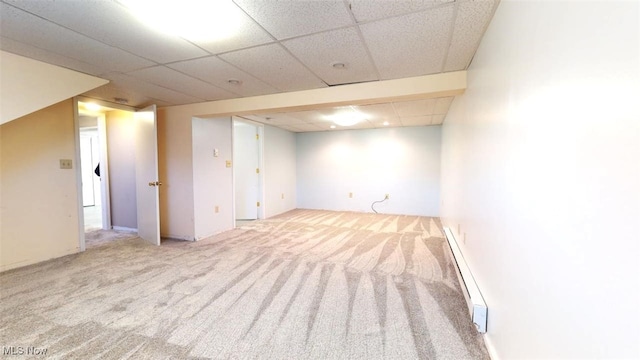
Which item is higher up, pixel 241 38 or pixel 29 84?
pixel 241 38

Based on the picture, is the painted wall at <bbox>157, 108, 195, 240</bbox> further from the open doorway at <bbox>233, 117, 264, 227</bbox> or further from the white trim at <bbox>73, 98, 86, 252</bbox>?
the open doorway at <bbox>233, 117, 264, 227</bbox>

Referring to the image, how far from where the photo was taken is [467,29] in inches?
72.1

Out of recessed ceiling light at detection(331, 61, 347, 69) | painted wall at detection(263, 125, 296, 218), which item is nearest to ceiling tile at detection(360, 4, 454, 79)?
recessed ceiling light at detection(331, 61, 347, 69)

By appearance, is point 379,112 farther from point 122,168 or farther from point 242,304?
point 122,168

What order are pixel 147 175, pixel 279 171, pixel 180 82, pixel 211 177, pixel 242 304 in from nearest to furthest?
pixel 242 304 < pixel 180 82 < pixel 147 175 < pixel 211 177 < pixel 279 171

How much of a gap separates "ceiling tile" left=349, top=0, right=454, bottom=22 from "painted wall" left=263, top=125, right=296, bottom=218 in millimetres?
4367

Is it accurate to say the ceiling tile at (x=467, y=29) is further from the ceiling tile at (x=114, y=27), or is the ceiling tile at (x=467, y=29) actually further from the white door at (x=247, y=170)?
the white door at (x=247, y=170)

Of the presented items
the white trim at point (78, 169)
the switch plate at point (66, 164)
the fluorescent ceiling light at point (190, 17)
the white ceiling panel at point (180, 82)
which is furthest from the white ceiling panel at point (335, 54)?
the switch plate at point (66, 164)

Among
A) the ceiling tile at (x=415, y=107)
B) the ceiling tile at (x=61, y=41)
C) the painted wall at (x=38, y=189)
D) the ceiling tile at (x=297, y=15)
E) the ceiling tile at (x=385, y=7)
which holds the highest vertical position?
the ceiling tile at (x=61, y=41)

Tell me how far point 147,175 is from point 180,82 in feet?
5.79

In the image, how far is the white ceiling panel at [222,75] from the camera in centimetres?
243

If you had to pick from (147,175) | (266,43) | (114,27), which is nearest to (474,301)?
(266,43)

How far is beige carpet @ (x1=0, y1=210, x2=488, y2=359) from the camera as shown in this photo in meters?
1.62

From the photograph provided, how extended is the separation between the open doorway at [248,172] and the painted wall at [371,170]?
1.59 metres
